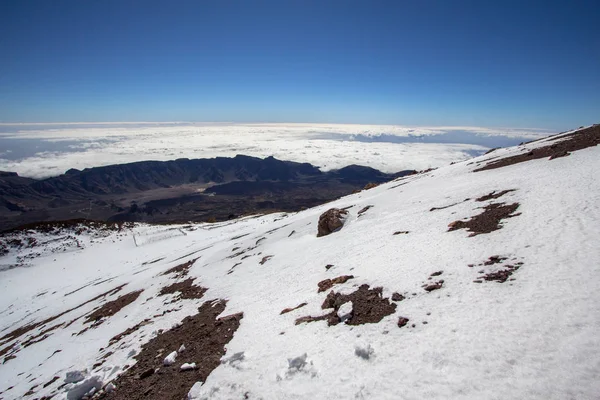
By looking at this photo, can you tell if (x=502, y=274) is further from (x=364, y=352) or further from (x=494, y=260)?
(x=364, y=352)

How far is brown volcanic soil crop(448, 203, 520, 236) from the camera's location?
14040 millimetres

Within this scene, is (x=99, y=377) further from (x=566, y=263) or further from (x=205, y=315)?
(x=566, y=263)

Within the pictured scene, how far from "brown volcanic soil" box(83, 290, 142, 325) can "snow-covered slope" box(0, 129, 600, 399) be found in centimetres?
20

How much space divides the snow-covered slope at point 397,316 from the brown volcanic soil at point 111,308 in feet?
0.64

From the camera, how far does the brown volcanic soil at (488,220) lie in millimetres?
14040

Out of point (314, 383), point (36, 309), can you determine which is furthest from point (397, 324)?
point (36, 309)

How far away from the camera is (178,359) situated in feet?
35.7

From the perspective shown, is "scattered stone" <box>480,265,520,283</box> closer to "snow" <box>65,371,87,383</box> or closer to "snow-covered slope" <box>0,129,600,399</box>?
"snow-covered slope" <box>0,129,600,399</box>

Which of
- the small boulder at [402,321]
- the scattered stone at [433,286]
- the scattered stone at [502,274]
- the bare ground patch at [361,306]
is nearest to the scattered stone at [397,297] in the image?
the bare ground patch at [361,306]

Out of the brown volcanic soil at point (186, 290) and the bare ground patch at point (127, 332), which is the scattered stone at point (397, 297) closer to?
the brown volcanic soil at point (186, 290)

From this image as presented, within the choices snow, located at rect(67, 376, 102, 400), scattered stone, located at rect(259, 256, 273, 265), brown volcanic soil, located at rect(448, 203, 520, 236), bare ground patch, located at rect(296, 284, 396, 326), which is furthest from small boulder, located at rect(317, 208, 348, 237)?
snow, located at rect(67, 376, 102, 400)

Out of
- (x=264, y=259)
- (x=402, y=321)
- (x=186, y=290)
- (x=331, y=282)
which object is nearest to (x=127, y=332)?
(x=186, y=290)

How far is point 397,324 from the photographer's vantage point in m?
8.81

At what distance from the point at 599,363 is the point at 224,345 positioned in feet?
35.5
